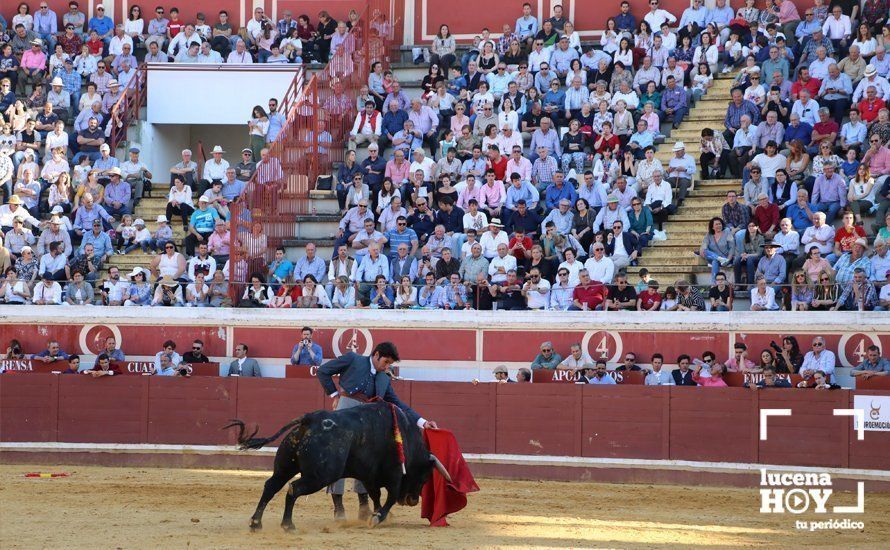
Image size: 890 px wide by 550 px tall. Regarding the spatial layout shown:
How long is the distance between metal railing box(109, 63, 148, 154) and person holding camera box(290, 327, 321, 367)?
6561 millimetres

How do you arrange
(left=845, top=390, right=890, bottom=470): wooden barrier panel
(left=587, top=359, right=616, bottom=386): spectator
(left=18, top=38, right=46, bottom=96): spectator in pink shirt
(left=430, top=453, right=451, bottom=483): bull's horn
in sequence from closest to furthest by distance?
(left=430, top=453, right=451, bottom=483): bull's horn → (left=845, top=390, right=890, bottom=470): wooden barrier panel → (left=587, top=359, right=616, bottom=386): spectator → (left=18, top=38, right=46, bottom=96): spectator in pink shirt

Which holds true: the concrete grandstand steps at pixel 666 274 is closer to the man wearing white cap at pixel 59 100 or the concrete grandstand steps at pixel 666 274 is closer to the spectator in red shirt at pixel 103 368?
the spectator in red shirt at pixel 103 368

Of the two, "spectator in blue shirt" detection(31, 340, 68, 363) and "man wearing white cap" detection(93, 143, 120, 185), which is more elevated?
"man wearing white cap" detection(93, 143, 120, 185)

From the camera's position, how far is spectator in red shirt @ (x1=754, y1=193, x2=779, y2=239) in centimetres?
1636

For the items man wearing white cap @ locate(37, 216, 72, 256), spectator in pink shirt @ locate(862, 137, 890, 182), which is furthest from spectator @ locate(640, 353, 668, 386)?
man wearing white cap @ locate(37, 216, 72, 256)

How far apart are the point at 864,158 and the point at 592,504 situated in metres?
6.20

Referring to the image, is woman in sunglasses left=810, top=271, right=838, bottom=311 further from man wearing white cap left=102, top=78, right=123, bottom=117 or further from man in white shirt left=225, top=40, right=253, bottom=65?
man wearing white cap left=102, top=78, right=123, bottom=117

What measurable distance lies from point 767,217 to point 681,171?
198 centimetres

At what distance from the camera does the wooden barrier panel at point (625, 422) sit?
1551cm

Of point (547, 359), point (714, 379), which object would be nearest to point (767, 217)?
point (714, 379)

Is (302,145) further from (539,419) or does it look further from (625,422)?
(625,422)

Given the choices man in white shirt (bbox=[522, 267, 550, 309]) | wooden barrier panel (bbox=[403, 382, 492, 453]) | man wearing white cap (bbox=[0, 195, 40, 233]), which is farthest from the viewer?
man wearing white cap (bbox=[0, 195, 40, 233])

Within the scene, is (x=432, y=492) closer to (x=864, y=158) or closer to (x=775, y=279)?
(x=775, y=279)

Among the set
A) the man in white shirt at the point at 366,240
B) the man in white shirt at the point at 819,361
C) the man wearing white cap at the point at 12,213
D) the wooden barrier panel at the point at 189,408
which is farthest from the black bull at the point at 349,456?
the man wearing white cap at the point at 12,213
